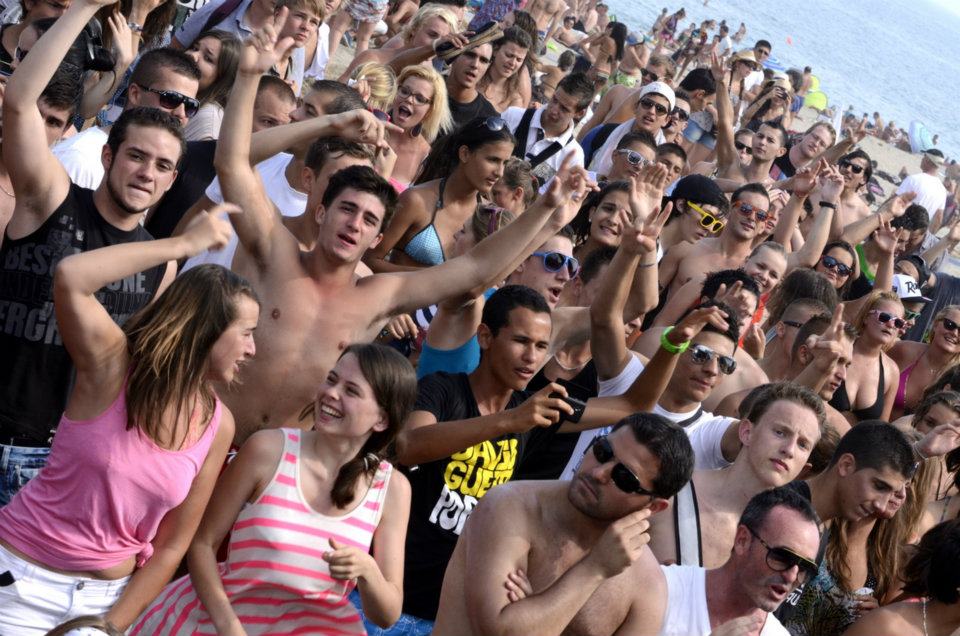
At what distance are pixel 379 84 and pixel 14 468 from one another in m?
3.92

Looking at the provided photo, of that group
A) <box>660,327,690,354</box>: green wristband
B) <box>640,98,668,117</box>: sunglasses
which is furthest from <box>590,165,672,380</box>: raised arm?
<box>640,98,668,117</box>: sunglasses

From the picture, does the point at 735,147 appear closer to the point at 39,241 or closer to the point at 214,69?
the point at 214,69

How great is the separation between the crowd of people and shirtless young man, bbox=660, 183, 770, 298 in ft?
1.42

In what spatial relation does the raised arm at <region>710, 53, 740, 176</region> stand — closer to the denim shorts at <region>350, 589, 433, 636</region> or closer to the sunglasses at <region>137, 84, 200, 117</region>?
the sunglasses at <region>137, 84, 200, 117</region>

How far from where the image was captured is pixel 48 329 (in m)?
3.65

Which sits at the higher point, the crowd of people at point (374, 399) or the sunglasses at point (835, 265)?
the crowd of people at point (374, 399)

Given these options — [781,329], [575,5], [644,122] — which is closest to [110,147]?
[781,329]

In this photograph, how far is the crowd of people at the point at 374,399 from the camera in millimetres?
3186

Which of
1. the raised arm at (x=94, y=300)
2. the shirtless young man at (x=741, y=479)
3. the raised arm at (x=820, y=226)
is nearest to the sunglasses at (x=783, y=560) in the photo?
the shirtless young man at (x=741, y=479)

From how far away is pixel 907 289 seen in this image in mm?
9367

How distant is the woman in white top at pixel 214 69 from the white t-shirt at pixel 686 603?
3.42 m

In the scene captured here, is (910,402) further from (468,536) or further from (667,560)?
(468,536)

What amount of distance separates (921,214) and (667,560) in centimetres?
853

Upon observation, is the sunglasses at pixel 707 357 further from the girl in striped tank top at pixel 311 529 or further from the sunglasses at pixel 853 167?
the sunglasses at pixel 853 167
